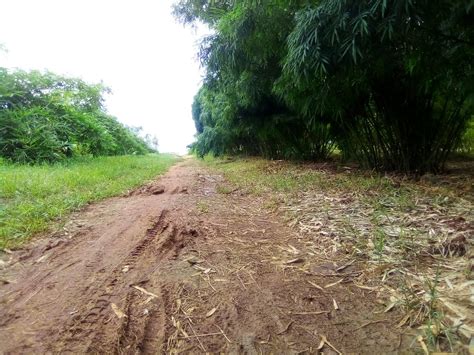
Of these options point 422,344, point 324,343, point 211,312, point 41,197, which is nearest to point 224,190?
point 41,197

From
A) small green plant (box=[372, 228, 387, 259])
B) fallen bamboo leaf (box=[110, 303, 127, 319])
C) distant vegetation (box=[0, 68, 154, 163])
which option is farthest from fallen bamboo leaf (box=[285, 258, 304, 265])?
distant vegetation (box=[0, 68, 154, 163])

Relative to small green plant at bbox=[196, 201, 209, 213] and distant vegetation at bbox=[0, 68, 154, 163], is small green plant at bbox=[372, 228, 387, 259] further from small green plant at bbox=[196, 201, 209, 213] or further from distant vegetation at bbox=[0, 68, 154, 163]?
distant vegetation at bbox=[0, 68, 154, 163]

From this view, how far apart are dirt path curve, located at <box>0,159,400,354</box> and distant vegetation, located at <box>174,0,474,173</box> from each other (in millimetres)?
1534

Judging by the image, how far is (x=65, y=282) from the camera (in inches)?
53.4

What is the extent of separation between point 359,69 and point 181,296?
8.50ft

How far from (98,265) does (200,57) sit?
11.4 ft

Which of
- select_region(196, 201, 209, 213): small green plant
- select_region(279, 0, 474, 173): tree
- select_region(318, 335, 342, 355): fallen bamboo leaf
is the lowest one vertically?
select_region(318, 335, 342, 355): fallen bamboo leaf

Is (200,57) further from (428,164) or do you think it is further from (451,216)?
(451,216)

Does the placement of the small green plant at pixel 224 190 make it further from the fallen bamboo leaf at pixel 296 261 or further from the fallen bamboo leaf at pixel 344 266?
the fallen bamboo leaf at pixel 344 266

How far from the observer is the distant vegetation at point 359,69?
6.87ft

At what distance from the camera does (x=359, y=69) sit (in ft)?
9.23

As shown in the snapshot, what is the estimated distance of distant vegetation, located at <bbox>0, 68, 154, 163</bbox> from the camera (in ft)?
18.3

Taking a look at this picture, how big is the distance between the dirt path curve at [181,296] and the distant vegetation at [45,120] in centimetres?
465

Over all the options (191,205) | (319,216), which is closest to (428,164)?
(319,216)
